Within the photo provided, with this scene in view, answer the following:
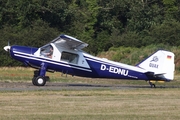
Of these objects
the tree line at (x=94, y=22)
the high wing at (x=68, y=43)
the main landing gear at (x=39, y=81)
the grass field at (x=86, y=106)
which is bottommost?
the grass field at (x=86, y=106)

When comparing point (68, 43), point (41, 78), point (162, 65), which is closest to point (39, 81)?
point (41, 78)

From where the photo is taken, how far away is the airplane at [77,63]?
27.6 meters

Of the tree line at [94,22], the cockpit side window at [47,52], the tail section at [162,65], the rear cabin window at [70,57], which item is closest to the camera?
the cockpit side window at [47,52]

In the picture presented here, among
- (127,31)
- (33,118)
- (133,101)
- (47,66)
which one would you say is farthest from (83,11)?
(33,118)

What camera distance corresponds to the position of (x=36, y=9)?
200 ft

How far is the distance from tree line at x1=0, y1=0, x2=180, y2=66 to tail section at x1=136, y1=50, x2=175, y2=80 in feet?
75.0

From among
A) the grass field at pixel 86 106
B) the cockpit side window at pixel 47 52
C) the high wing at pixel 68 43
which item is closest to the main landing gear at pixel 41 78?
the cockpit side window at pixel 47 52

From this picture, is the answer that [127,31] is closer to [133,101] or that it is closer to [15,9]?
[15,9]

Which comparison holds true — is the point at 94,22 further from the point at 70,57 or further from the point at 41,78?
the point at 41,78

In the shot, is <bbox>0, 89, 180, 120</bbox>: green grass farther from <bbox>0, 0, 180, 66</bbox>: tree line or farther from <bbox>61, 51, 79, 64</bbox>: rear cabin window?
<bbox>0, 0, 180, 66</bbox>: tree line

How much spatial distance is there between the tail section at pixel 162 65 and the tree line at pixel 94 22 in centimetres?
2286

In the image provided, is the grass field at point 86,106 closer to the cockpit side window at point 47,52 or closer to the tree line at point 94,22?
the cockpit side window at point 47,52

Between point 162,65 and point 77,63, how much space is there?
4108mm

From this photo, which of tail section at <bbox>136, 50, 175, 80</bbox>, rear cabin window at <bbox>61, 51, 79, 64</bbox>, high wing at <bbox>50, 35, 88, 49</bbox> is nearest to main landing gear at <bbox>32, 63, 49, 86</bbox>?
rear cabin window at <bbox>61, 51, 79, 64</bbox>
